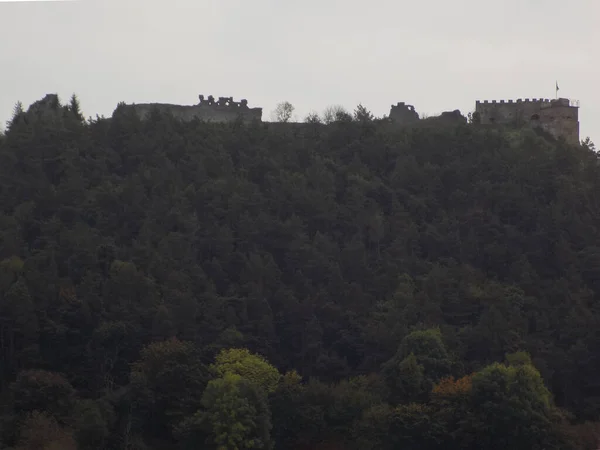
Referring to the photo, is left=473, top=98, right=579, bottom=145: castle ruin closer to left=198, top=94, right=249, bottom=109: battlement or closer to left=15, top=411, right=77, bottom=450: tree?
left=198, top=94, right=249, bottom=109: battlement

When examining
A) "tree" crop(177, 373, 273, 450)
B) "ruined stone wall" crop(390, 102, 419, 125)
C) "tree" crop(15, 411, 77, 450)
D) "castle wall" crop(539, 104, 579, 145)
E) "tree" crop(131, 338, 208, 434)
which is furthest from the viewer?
"ruined stone wall" crop(390, 102, 419, 125)

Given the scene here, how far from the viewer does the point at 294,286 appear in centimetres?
6034

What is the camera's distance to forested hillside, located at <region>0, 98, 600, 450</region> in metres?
49.5

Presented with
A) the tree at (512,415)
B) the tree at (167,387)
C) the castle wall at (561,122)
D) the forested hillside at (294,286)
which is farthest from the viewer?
the castle wall at (561,122)

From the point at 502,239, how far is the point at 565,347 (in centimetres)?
869

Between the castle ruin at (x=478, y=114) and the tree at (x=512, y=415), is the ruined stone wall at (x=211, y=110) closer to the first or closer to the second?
the castle ruin at (x=478, y=114)

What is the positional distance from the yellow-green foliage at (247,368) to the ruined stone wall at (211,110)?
75.3ft

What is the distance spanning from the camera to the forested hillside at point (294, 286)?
1948 inches

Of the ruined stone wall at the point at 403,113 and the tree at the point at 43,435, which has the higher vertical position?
the ruined stone wall at the point at 403,113

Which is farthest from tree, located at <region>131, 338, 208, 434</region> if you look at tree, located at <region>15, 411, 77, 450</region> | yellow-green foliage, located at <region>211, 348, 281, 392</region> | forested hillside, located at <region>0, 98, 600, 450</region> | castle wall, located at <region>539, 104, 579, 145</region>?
castle wall, located at <region>539, 104, 579, 145</region>

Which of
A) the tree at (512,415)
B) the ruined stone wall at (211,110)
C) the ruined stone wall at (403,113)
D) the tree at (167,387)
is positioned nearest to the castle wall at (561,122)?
the ruined stone wall at (403,113)

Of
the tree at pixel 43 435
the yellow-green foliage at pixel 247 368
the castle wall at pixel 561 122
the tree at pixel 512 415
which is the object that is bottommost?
the tree at pixel 43 435

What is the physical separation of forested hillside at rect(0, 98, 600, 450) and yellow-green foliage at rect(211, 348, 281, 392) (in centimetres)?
11

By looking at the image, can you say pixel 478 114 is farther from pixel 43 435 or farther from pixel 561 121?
pixel 43 435
